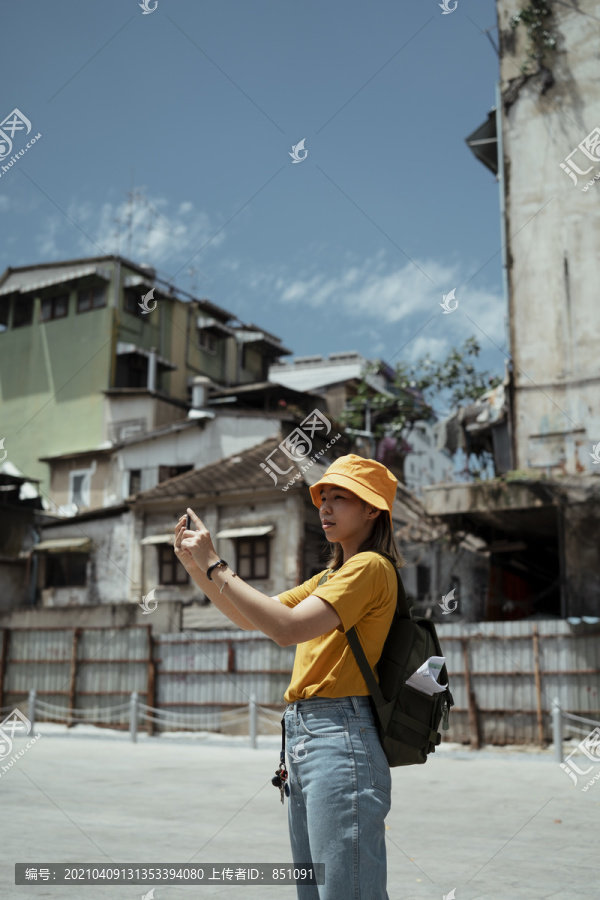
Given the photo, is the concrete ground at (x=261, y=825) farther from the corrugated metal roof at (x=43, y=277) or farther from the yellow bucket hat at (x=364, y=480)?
the corrugated metal roof at (x=43, y=277)

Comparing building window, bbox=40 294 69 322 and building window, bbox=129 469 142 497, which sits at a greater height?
building window, bbox=40 294 69 322

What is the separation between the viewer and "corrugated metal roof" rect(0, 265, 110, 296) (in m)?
33.3

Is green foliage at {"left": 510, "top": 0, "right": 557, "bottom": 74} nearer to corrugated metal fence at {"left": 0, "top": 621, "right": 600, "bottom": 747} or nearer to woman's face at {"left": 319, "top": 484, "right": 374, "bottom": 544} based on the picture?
corrugated metal fence at {"left": 0, "top": 621, "right": 600, "bottom": 747}

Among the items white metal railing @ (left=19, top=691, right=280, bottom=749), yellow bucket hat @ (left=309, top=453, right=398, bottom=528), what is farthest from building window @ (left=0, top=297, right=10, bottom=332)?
yellow bucket hat @ (left=309, top=453, right=398, bottom=528)

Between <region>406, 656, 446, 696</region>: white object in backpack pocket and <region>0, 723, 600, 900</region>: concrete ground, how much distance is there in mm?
2111

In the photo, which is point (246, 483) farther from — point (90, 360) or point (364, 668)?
point (364, 668)

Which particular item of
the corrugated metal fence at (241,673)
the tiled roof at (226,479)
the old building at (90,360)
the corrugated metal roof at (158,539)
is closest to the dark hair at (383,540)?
the corrugated metal fence at (241,673)

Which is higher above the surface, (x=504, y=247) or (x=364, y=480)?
(x=504, y=247)

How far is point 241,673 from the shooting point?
18531 millimetres

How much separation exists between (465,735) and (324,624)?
574 inches

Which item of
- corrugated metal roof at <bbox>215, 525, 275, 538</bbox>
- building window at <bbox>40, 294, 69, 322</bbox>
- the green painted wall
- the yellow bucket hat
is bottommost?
the yellow bucket hat

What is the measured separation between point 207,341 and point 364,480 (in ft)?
114

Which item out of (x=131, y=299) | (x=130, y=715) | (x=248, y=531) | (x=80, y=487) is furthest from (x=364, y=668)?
(x=131, y=299)

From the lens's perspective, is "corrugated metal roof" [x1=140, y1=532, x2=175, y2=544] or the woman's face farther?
"corrugated metal roof" [x1=140, y1=532, x2=175, y2=544]
